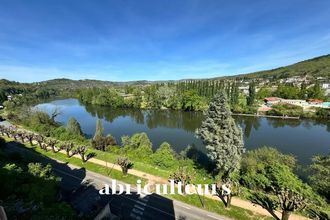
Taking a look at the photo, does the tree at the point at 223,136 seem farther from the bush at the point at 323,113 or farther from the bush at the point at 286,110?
the bush at the point at 323,113

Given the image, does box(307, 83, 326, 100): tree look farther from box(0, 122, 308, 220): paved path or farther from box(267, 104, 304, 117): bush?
box(0, 122, 308, 220): paved path

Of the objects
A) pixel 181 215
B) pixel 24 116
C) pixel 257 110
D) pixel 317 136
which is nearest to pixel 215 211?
pixel 181 215

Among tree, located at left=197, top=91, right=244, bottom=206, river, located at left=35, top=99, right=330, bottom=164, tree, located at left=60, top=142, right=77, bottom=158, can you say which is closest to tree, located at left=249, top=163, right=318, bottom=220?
tree, located at left=197, top=91, right=244, bottom=206

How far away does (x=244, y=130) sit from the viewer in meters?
50.4

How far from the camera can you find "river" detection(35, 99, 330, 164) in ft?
124

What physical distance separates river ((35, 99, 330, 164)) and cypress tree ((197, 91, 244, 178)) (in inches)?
592

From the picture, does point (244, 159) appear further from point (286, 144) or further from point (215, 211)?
point (286, 144)

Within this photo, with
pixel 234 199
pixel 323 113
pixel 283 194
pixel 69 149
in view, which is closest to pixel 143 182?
pixel 234 199

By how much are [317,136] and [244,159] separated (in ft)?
107

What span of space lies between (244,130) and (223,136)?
34.0 metres

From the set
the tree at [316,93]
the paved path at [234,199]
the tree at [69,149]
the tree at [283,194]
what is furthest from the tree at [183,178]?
the tree at [316,93]

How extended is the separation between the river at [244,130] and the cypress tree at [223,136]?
15.0m

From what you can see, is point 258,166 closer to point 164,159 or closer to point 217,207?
point 217,207

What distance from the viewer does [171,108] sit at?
80.8m
